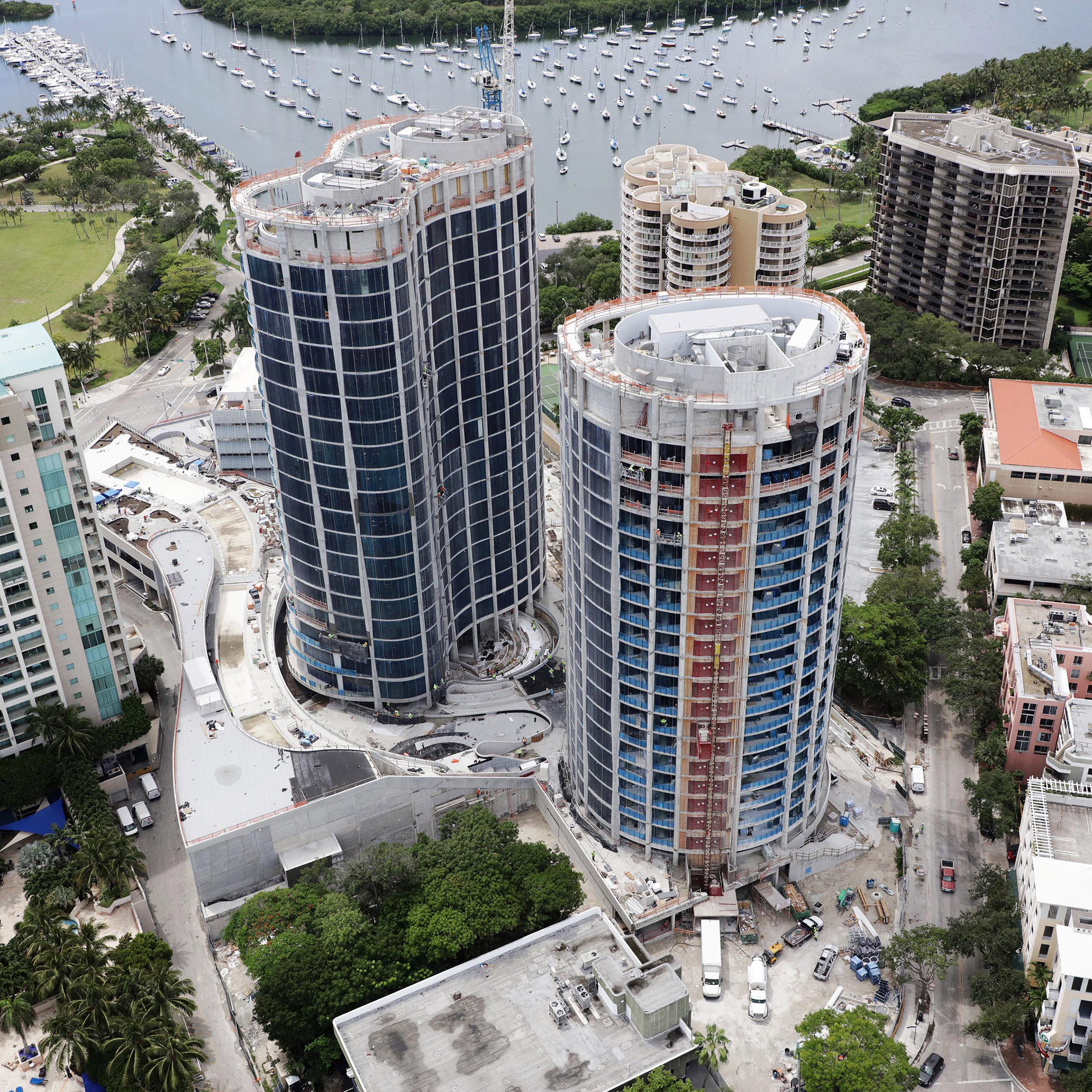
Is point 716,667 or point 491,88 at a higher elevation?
point 491,88

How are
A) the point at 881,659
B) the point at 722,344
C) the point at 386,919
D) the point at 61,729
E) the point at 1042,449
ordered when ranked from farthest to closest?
the point at 1042,449 → the point at 881,659 → the point at 61,729 → the point at 386,919 → the point at 722,344

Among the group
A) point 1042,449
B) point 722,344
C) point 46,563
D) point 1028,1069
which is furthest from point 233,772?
point 1042,449

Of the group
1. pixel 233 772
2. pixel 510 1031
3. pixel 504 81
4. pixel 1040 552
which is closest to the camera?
pixel 510 1031

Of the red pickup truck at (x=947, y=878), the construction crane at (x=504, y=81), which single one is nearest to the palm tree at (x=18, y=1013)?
the red pickup truck at (x=947, y=878)

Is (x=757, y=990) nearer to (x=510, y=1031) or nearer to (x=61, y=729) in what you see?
(x=510, y=1031)

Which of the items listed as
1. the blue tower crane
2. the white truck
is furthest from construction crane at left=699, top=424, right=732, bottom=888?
the blue tower crane

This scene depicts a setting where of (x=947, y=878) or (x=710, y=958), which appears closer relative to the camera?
(x=710, y=958)

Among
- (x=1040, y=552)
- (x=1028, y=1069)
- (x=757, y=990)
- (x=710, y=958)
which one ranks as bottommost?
(x=1028, y=1069)

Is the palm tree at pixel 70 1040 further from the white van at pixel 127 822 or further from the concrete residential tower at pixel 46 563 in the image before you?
the concrete residential tower at pixel 46 563
